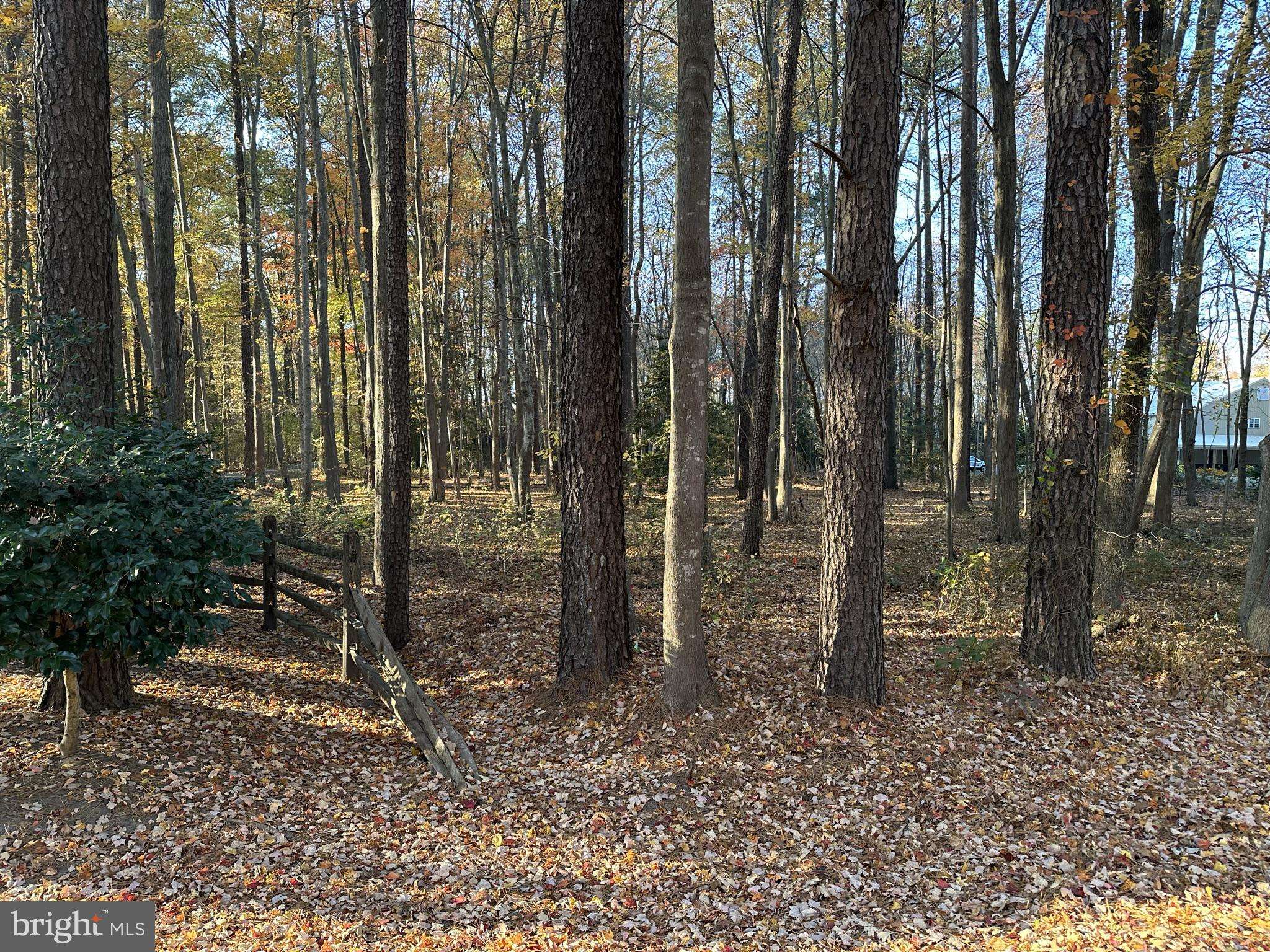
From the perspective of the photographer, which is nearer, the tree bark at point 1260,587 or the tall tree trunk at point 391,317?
the tree bark at point 1260,587

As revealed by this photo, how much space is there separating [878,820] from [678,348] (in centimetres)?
355

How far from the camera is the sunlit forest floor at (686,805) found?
11.4 ft

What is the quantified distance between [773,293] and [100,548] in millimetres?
8804

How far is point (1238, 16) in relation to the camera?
346 inches

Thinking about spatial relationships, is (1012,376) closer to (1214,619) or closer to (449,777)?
(1214,619)

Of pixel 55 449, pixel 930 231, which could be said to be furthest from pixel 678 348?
pixel 930 231

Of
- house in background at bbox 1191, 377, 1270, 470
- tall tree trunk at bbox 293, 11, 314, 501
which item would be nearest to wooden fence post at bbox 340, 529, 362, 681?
tall tree trunk at bbox 293, 11, 314, 501

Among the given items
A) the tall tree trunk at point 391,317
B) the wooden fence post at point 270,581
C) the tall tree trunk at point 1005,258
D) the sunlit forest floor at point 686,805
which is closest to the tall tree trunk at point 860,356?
the sunlit forest floor at point 686,805

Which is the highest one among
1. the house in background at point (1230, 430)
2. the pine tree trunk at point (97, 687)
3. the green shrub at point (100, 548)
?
the house in background at point (1230, 430)

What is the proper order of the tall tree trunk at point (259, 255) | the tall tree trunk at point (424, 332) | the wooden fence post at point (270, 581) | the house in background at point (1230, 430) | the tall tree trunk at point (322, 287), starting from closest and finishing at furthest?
the wooden fence post at point (270, 581) → the tall tree trunk at point (322, 287) → the tall tree trunk at point (424, 332) → the tall tree trunk at point (259, 255) → the house in background at point (1230, 430)

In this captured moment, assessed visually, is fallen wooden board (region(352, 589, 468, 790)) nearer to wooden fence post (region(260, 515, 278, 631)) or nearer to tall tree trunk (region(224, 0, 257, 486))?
wooden fence post (region(260, 515, 278, 631))

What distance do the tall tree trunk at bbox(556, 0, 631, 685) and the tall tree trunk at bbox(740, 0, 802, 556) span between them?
419 centimetres

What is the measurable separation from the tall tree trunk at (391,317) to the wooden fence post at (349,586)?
0.86m

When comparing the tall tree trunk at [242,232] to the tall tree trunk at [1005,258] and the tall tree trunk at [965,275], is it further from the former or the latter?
the tall tree trunk at [1005,258]
